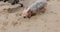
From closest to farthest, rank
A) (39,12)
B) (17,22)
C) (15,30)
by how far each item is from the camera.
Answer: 1. (15,30)
2. (17,22)
3. (39,12)

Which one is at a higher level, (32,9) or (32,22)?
(32,9)

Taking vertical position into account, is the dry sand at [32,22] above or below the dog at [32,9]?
below

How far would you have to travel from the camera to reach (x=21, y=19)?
328 cm

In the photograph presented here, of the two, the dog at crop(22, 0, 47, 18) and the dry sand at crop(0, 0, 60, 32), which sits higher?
the dog at crop(22, 0, 47, 18)

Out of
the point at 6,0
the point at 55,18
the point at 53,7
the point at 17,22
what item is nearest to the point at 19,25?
the point at 17,22

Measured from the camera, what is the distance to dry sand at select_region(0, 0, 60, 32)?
114 inches

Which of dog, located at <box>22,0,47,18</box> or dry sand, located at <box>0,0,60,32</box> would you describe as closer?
dry sand, located at <box>0,0,60,32</box>

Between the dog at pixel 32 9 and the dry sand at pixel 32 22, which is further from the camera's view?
the dog at pixel 32 9

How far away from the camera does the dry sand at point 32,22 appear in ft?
9.47

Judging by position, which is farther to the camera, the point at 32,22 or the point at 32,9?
the point at 32,9

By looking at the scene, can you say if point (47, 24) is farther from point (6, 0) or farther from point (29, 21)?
point (6, 0)

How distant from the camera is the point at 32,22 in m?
3.12

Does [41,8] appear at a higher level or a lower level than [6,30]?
higher

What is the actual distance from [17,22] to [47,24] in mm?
568
